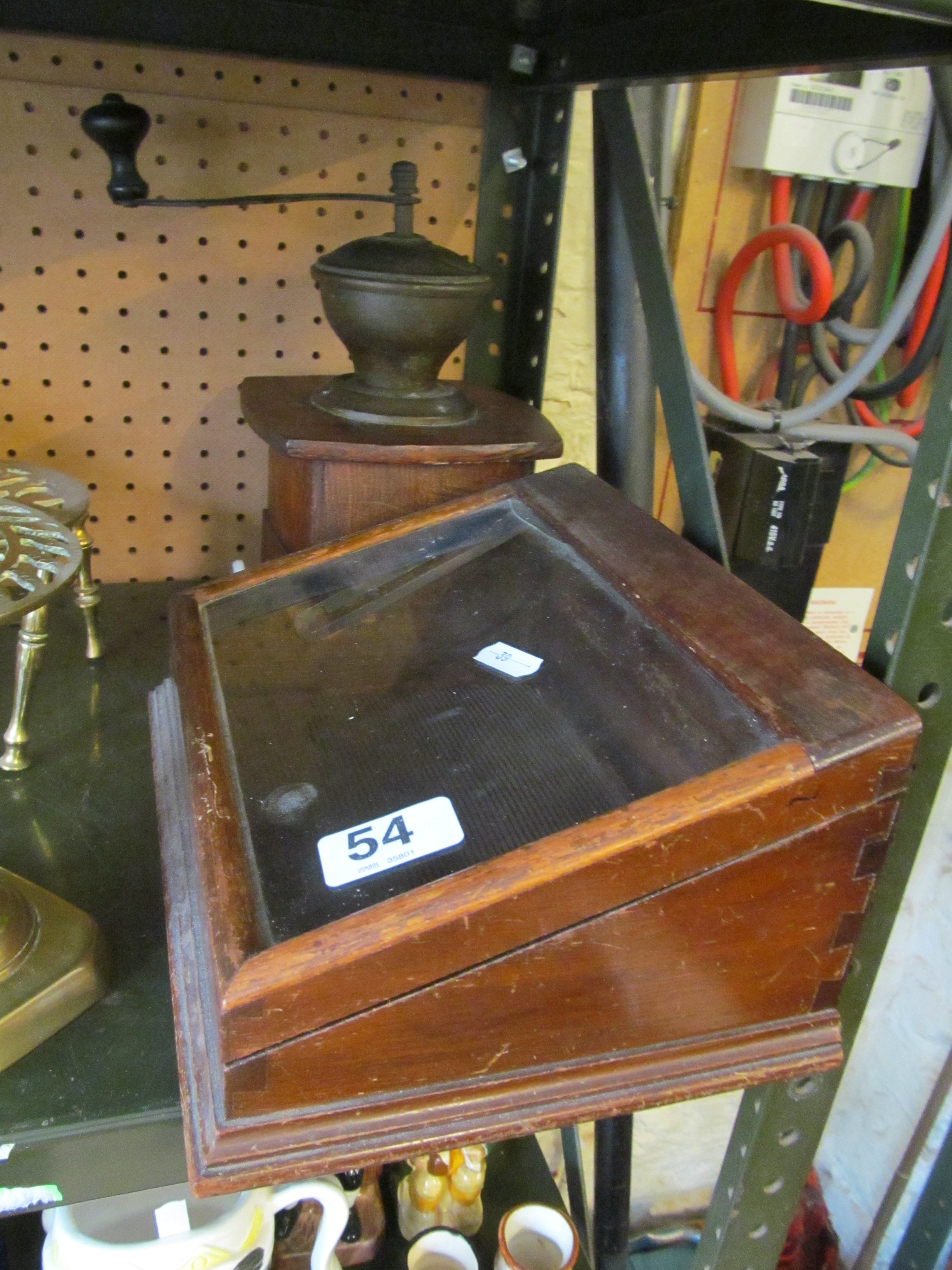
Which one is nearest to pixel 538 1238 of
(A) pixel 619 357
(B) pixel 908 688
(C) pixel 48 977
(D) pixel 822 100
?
(C) pixel 48 977

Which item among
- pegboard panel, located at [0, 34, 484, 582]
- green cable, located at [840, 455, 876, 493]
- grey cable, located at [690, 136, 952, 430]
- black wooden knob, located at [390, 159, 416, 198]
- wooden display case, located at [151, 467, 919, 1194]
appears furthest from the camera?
green cable, located at [840, 455, 876, 493]

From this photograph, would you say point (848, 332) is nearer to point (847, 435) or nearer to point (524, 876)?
point (847, 435)

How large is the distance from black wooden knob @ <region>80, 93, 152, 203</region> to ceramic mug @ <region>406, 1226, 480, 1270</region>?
105 cm

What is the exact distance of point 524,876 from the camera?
434mm

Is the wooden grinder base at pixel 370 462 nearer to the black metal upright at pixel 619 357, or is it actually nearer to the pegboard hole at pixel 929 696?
the black metal upright at pixel 619 357

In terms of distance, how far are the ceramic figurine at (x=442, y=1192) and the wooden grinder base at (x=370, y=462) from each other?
26.1 inches

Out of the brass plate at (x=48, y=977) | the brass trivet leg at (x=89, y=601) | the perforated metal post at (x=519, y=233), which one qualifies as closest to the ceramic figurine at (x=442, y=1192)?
the brass plate at (x=48, y=977)

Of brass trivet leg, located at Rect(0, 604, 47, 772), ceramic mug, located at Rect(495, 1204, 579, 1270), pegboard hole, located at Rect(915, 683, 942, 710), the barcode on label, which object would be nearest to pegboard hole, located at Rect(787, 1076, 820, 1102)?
pegboard hole, located at Rect(915, 683, 942, 710)

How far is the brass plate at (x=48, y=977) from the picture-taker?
1.81ft

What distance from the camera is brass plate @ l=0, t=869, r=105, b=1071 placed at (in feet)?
1.81

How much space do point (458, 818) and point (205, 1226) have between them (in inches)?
17.6

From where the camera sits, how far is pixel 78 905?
0.67 metres

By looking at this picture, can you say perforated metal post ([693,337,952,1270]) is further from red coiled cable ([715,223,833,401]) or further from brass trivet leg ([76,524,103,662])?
brass trivet leg ([76,524,103,662])

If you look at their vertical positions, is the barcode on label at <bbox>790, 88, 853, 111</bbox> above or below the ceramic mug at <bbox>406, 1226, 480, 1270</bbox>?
above
